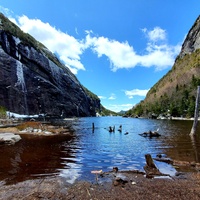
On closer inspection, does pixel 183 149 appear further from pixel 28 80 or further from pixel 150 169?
pixel 28 80

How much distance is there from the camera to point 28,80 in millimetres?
147125

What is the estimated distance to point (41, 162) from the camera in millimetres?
18797

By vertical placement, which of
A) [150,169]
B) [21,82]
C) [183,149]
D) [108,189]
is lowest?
[108,189]

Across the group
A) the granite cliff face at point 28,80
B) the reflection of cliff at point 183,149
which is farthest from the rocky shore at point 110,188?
the granite cliff face at point 28,80

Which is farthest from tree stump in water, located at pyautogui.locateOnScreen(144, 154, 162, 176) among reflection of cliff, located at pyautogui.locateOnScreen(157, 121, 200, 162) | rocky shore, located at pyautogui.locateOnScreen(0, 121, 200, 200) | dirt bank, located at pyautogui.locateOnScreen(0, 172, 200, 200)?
reflection of cliff, located at pyautogui.locateOnScreen(157, 121, 200, 162)

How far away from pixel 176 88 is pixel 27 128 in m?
167

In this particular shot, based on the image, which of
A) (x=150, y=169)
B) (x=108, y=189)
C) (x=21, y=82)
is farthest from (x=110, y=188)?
(x=21, y=82)

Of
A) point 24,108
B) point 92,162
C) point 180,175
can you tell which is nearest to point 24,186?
point 92,162

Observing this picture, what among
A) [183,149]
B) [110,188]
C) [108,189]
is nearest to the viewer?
[108,189]

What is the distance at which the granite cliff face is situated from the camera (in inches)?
5266

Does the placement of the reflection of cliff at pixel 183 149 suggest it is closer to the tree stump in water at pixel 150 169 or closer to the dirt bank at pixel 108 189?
the tree stump in water at pixel 150 169

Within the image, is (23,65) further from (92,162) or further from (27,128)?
(92,162)

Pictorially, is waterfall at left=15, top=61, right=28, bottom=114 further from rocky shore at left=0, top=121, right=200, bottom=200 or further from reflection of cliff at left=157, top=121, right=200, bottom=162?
rocky shore at left=0, top=121, right=200, bottom=200

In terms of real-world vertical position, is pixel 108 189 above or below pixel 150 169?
below
